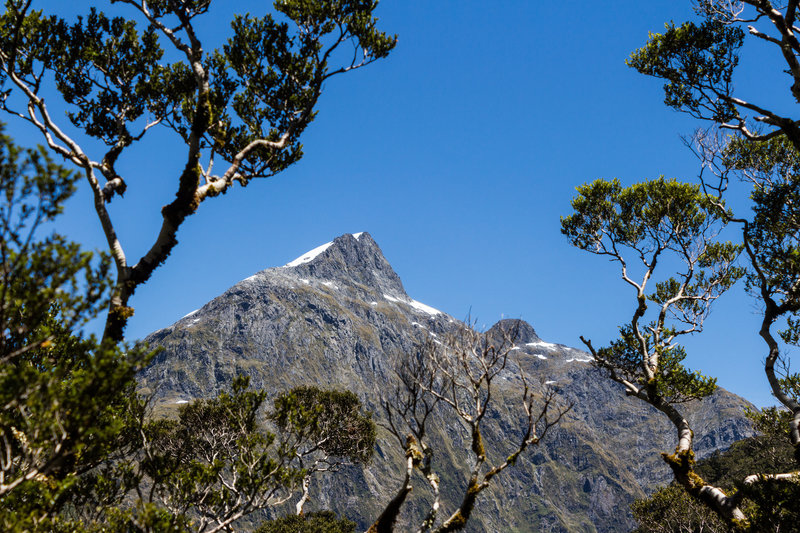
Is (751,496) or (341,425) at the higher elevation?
(341,425)

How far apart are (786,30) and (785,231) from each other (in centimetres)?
802

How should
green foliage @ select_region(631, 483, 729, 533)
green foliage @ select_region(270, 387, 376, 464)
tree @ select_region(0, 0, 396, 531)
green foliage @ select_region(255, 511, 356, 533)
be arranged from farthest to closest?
green foliage @ select_region(631, 483, 729, 533)
green foliage @ select_region(255, 511, 356, 533)
green foliage @ select_region(270, 387, 376, 464)
tree @ select_region(0, 0, 396, 531)

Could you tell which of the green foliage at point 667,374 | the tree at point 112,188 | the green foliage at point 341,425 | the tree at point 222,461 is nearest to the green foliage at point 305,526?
the tree at point 222,461

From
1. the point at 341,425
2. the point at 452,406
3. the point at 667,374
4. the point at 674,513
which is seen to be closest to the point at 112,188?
the point at 452,406

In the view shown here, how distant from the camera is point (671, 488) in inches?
1950

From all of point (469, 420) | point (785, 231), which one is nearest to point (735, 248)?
point (785, 231)

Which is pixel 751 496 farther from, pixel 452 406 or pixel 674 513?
pixel 674 513

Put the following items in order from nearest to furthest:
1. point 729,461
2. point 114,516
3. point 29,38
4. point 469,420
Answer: point 114,516, point 29,38, point 469,420, point 729,461

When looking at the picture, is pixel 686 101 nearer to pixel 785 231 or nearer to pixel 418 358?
pixel 785 231

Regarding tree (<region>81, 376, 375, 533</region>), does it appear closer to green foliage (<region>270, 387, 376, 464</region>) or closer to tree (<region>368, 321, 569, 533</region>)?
green foliage (<region>270, 387, 376, 464</region>)

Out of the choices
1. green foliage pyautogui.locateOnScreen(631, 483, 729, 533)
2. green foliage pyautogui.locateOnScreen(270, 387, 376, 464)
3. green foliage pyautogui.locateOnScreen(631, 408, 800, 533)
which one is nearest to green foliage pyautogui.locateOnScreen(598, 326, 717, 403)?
green foliage pyautogui.locateOnScreen(631, 408, 800, 533)

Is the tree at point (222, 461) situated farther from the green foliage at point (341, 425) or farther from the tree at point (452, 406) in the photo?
the tree at point (452, 406)

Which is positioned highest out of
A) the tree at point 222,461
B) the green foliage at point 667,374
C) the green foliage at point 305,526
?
the green foliage at point 667,374

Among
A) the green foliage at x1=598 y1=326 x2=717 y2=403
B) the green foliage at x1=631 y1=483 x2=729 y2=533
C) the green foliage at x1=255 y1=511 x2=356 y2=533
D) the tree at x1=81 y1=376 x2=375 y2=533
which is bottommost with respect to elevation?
the green foliage at x1=255 y1=511 x2=356 y2=533
